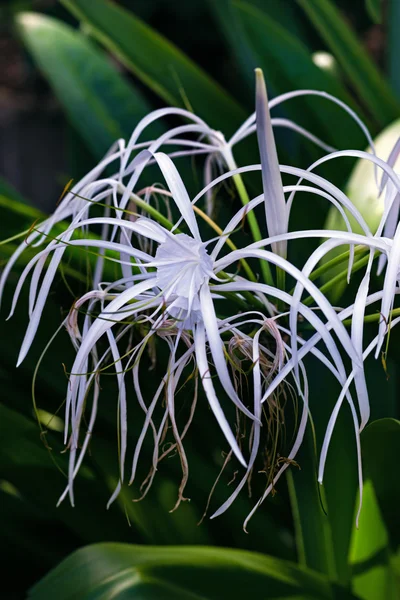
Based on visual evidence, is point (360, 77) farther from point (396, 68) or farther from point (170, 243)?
point (170, 243)

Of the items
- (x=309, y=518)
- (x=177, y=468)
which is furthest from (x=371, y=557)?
(x=177, y=468)

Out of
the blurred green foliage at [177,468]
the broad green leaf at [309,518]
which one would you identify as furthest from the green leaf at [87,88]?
the broad green leaf at [309,518]

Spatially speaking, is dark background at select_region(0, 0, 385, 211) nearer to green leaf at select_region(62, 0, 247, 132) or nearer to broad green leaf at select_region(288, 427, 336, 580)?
green leaf at select_region(62, 0, 247, 132)

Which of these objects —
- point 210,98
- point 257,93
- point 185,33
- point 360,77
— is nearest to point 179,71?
point 210,98

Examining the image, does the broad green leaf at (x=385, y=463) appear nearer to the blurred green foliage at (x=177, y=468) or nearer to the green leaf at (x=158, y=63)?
the blurred green foliage at (x=177, y=468)

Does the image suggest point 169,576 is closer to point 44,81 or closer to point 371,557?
point 371,557
